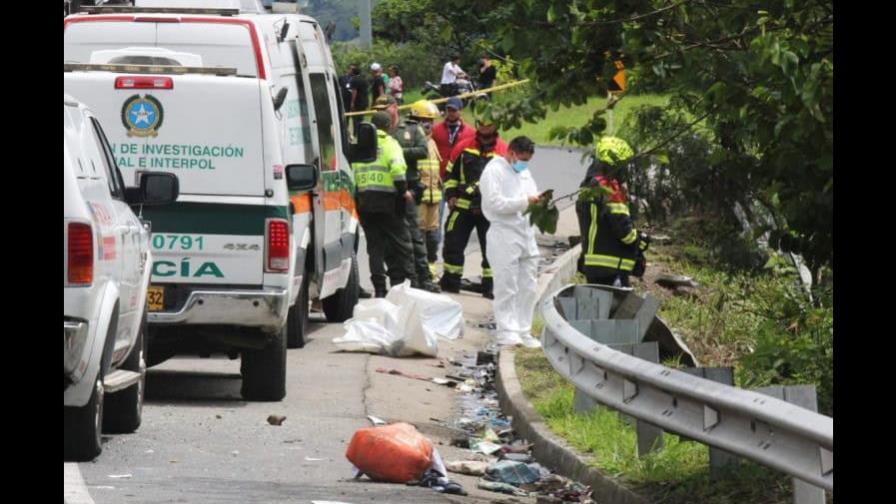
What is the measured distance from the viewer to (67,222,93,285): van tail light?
8.61 m

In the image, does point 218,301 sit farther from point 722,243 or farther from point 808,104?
point 722,243

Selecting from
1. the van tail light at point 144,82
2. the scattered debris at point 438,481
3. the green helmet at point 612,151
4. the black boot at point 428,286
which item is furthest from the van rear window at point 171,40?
the black boot at point 428,286

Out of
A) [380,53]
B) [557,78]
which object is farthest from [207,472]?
[380,53]

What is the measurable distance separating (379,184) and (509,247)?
2.64m

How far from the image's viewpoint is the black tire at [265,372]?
12461mm

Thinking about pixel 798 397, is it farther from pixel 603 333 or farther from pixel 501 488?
pixel 603 333

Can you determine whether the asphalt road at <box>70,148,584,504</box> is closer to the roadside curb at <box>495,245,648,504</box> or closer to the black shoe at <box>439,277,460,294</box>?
the roadside curb at <box>495,245,648,504</box>

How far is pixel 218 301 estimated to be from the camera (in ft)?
39.9

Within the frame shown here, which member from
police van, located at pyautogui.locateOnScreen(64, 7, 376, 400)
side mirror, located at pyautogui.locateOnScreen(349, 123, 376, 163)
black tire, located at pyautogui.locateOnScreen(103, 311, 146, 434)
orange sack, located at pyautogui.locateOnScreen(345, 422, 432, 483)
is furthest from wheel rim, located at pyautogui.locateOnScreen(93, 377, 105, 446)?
side mirror, located at pyautogui.locateOnScreen(349, 123, 376, 163)

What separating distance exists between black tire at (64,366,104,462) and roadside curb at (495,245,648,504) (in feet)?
7.92

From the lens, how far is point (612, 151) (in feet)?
32.9

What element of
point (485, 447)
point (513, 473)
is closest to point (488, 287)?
point (485, 447)

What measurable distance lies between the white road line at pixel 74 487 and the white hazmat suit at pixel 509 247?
6.96 m

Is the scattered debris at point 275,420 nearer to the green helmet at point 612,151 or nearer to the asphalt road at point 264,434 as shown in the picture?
the asphalt road at point 264,434
